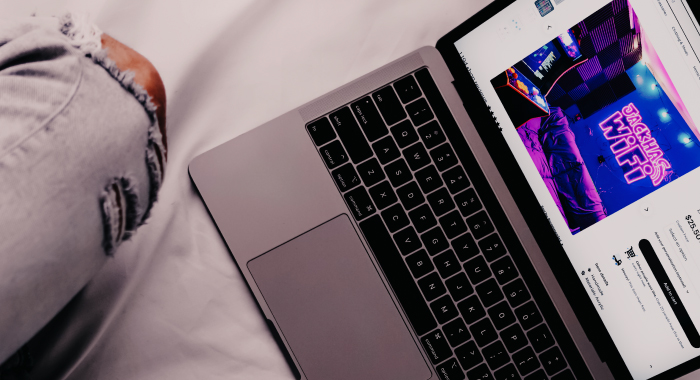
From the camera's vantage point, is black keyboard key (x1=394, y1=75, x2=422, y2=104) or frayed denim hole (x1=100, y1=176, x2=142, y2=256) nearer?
frayed denim hole (x1=100, y1=176, x2=142, y2=256)

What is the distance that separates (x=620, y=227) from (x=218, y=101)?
65 centimetres

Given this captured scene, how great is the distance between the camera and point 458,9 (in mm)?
776

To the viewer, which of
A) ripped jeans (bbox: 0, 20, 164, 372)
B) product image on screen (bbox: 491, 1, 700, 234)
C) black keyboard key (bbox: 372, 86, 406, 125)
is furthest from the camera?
black keyboard key (bbox: 372, 86, 406, 125)

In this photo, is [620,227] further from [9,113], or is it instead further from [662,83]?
[9,113]

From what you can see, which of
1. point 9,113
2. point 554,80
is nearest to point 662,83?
point 554,80

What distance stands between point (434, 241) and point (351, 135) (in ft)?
0.68

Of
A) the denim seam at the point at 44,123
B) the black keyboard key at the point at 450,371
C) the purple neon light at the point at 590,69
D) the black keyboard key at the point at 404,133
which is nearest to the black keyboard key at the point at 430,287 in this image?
the black keyboard key at the point at 450,371

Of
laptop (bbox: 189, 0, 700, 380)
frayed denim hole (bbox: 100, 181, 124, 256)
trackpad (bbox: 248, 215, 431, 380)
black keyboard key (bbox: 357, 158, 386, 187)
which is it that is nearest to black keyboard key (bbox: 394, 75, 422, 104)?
laptop (bbox: 189, 0, 700, 380)

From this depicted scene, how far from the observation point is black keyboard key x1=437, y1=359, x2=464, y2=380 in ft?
2.20

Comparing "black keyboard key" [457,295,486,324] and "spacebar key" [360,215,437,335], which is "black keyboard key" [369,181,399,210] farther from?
"black keyboard key" [457,295,486,324]

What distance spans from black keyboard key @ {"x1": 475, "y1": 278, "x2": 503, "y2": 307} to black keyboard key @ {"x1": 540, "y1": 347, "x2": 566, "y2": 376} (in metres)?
0.11

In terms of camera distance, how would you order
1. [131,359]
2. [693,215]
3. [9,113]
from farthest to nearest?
1. [131,359]
2. [693,215]
3. [9,113]

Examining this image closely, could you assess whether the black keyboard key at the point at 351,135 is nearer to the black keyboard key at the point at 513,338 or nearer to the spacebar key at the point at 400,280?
the spacebar key at the point at 400,280

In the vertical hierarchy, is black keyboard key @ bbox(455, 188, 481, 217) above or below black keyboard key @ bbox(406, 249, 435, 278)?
above
